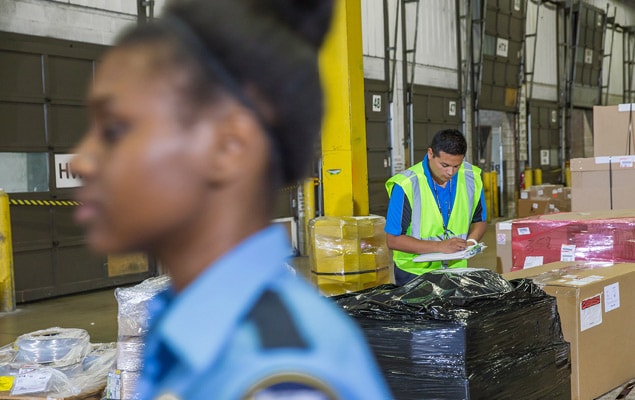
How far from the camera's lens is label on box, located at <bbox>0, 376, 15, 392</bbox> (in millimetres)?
3479

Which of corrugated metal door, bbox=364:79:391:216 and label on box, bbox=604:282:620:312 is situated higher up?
corrugated metal door, bbox=364:79:391:216

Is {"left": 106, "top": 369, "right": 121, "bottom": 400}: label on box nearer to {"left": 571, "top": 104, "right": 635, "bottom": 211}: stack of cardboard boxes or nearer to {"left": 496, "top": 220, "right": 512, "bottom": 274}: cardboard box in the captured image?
{"left": 496, "top": 220, "right": 512, "bottom": 274}: cardboard box

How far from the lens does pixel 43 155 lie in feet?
29.7

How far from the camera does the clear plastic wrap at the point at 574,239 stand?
15.1 ft

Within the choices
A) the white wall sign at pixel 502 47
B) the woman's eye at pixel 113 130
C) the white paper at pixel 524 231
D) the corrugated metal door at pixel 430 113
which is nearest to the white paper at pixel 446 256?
the white paper at pixel 524 231

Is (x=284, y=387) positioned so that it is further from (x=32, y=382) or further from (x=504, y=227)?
(x=504, y=227)

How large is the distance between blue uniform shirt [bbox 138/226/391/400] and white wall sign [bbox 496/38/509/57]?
18.4 m

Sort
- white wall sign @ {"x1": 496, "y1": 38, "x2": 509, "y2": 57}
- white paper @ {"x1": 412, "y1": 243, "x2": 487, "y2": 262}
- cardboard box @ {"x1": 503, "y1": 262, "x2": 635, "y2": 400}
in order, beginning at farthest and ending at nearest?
1. white wall sign @ {"x1": 496, "y1": 38, "x2": 509, "y2": 57}
2. white paper @ {"x1": 412, "y1": 243, "x2": 487, "y2": 262}
3. cardboard box @ {"x1": 503, "y1": 262, "x2": 635, "y2": 400}

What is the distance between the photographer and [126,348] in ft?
10.8

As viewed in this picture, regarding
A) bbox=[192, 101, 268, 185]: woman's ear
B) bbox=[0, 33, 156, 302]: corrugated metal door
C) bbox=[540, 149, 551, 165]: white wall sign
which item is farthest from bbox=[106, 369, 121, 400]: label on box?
bbox=[540, 149, 551, 165]: white wall sign

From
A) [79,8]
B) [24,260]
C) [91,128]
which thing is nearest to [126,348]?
[91,128]

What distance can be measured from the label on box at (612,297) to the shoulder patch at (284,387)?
351cm

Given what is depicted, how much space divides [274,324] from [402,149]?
14712mm

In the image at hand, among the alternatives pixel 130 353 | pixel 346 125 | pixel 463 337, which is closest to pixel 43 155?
pixel 346 125
